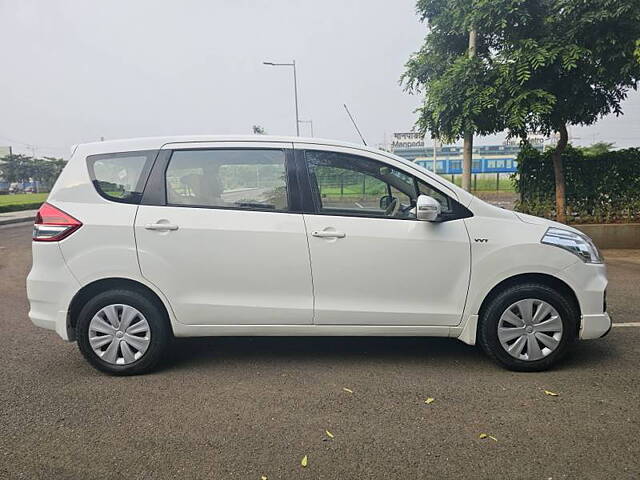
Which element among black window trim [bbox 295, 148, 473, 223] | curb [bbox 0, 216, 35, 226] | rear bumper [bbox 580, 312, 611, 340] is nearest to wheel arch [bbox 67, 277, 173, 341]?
black window trim [bbox 295, 148, 473, 223]

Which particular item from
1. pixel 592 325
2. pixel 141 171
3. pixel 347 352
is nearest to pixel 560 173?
pixel 592 325

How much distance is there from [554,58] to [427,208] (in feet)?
20.3

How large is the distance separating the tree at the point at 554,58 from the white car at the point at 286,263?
220 inches

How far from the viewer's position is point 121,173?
367cm

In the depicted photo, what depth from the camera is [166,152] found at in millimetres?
3693

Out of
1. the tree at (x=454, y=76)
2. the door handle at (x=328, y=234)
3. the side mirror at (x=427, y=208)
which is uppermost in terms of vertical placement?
the tree at (x=454, y=76)

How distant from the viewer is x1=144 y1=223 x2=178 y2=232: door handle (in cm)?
353

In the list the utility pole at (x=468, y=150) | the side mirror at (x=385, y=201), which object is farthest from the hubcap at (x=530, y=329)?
the utility pole at (x=468, y=150)

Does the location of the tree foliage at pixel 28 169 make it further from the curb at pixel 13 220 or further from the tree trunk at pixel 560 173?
the tree trunk at pixel 560 173

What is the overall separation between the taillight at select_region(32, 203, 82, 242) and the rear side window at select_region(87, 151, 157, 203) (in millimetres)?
300

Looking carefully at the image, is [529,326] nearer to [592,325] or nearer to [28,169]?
[592,325]

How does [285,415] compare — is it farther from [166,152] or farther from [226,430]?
[166,152]

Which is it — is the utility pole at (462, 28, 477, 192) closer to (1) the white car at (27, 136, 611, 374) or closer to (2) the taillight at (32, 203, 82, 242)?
(1) the white car at (27, 136, 611, 374)

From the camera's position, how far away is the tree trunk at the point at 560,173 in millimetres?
9562
